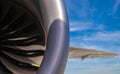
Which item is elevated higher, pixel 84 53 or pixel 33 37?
pixel 84 53

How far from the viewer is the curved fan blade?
381cm

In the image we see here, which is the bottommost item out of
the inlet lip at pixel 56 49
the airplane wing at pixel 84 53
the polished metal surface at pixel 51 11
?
the inlet lip at pixel 56 49

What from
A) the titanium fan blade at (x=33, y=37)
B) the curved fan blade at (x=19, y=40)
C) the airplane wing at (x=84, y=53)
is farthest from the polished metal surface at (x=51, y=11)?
the airplane wing at (x=84, y=53)

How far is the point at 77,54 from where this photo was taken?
7438mm

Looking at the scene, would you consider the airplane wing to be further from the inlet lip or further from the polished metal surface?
the inlet lip

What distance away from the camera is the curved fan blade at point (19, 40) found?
3809 mm

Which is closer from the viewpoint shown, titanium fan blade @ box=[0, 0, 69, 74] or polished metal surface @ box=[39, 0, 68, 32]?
titanium fan blade @ box=[0, 0, 69, 74]

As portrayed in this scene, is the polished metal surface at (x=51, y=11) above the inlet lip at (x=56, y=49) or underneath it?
above

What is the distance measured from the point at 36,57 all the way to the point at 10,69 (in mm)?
510

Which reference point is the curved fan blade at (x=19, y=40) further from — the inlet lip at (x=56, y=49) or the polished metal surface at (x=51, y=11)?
the inlet lip at (x=56, y=49)

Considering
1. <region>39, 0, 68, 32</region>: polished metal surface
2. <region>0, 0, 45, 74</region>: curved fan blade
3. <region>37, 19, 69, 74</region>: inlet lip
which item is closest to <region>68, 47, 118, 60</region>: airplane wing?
<region>0, 0, 45, 74</region>: curved fan blade

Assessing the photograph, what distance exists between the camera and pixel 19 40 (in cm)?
430

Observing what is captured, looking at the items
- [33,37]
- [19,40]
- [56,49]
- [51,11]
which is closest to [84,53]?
[19,40]

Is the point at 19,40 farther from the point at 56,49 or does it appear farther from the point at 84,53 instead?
the point at 84,53
